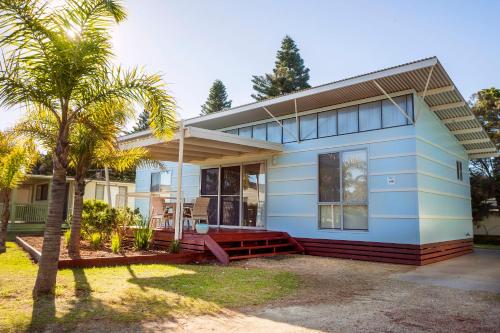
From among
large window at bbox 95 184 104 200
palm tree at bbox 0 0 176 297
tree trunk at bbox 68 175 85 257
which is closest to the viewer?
palm tree at bbox 0 0 176 297

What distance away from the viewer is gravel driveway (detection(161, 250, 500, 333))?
12.3ft

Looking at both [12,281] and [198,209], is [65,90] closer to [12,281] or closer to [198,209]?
[12,281]

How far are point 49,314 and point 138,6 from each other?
4.67 m

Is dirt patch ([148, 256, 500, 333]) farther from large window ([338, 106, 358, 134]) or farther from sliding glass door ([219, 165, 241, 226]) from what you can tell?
sliding glass door ([219, 165, 241, 226])

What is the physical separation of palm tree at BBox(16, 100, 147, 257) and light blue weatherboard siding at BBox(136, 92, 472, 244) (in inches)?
157

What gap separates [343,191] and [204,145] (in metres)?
3.57

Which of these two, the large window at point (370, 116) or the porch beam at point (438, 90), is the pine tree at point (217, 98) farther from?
the porch beam at point (438, 90)

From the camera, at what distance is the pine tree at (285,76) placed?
1120 inches

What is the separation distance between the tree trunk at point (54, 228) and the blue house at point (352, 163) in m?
3.37

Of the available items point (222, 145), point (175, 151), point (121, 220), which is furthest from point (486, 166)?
point (121, 220)

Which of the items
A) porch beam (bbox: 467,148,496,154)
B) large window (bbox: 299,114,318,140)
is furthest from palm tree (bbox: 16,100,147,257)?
porch beam (bbox: 467,148,496,154)

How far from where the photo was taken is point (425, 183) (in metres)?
8.77

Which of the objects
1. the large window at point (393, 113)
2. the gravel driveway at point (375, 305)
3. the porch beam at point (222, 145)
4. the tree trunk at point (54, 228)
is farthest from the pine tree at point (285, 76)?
the tree trunk at point (54, 228)

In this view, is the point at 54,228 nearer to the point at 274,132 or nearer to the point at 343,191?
the point at 343,191
